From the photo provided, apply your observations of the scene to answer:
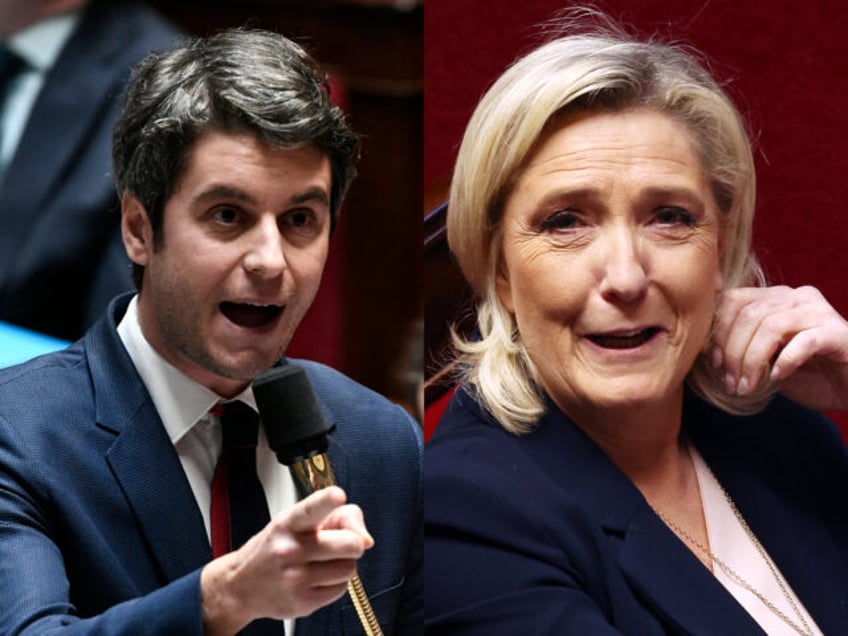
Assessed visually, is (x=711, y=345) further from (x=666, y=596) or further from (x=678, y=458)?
(x=666, y=596)

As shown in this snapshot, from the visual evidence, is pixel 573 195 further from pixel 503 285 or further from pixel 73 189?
pixel 73 189

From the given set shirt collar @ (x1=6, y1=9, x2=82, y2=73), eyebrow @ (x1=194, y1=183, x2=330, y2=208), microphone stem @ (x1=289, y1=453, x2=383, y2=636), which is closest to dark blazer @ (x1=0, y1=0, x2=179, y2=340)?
shirt collar @ (x1=6, y1=9, x2=82, y2=73)

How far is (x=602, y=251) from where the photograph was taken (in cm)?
127

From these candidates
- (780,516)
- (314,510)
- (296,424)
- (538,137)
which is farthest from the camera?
(780,516)

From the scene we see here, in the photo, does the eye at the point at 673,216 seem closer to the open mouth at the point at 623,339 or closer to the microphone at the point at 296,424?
the open mouth at the point at 623,339

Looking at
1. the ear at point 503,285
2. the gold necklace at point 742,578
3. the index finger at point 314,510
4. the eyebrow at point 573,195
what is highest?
the eyebrow at point 573,195

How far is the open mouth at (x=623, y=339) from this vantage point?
128cm

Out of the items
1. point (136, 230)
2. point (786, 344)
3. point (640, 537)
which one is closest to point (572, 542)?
point (640, 537)

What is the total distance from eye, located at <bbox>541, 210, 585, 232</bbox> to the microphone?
0.29 meters

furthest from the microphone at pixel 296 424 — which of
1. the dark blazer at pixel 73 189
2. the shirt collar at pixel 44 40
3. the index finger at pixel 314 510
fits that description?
the shirt collar at pixel 44 40

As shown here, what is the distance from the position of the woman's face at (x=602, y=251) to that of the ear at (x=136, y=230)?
13.4 inches

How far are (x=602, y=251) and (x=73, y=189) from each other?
20.2 inches

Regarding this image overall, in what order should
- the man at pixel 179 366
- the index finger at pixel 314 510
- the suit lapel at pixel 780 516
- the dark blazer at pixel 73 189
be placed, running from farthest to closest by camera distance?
the suit lapel at pixel 780 516 < the dark blazer at pixel 73 189 < the man at pixel 179 366 < the index finger at pixel 314 510

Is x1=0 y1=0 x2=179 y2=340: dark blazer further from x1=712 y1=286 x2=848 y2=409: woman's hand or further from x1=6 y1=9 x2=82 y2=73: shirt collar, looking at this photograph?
x1=712 y1=286 x2=848 y2=409: woman's hand
